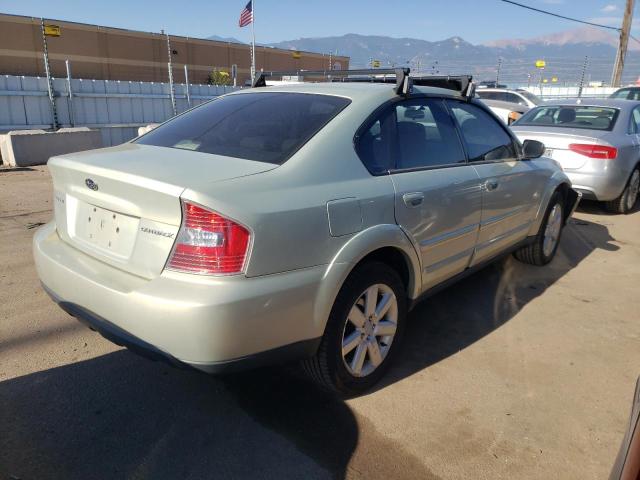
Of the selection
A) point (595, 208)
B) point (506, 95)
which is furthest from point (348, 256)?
point (506, 95)

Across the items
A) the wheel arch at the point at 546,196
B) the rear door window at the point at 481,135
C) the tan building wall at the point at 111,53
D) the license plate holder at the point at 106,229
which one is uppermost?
the tan building wall at the point at 111,53

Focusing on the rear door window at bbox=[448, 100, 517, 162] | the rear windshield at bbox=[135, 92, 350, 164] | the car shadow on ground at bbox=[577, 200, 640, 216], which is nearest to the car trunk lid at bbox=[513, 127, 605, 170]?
the car shadow on ground at bbox=[577, 200, 640, 216]

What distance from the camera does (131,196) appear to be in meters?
2.28

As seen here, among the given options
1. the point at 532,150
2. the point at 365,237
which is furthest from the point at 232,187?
the point at 532,150

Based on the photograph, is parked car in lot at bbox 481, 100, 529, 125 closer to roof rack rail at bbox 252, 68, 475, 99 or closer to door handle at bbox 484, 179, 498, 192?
roof rack rail at bbox 252, 68, 475, 99

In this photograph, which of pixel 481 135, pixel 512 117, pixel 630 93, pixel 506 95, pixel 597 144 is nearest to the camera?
pixel 481 135

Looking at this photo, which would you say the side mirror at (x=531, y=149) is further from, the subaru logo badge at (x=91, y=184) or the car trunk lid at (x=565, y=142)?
the subaru logo badge at (x=91, y=184)

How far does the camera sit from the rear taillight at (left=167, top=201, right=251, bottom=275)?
6.86 feet

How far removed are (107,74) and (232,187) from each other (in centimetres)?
4157

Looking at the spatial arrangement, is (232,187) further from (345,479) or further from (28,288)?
(28,288)

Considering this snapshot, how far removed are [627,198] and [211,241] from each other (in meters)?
7.17

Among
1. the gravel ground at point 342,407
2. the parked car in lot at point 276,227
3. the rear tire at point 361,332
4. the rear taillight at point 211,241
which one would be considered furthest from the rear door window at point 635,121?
the rear taillight at point 211,241

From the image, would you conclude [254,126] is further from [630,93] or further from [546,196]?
[630,93]

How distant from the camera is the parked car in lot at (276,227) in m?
2.12
